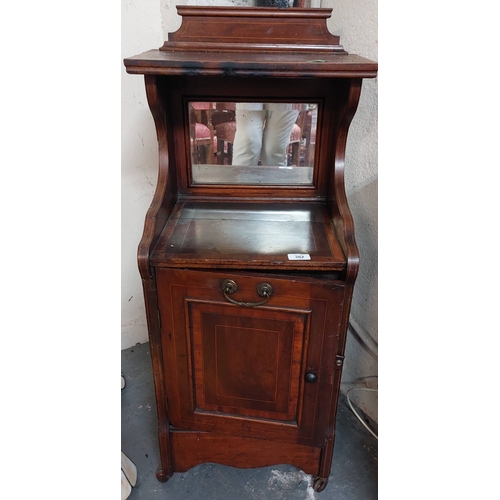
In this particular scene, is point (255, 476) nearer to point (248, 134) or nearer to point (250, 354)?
point (250, 354)

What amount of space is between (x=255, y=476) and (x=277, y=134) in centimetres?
105

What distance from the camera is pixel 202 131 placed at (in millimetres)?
1163

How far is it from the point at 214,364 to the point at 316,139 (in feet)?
2.21

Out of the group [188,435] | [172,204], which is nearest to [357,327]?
[188,435]

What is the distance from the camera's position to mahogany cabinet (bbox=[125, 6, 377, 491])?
3.12 ft

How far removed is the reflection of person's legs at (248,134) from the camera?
3.75ft

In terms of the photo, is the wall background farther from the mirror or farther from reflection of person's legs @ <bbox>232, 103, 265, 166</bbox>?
reflection of person's legs @ <bbox>232, 103, 265, 166</bbox>

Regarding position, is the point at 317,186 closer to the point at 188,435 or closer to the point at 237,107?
the point at 237,107

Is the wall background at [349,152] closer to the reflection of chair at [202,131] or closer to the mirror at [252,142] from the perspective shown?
the mirror at [252,142]

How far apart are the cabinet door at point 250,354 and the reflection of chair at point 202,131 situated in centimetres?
39

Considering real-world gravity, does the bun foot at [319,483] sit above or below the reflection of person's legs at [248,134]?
below

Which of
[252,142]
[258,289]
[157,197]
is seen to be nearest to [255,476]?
[258,289]

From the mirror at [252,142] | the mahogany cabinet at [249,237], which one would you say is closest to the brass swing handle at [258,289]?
the mahogany cabinet at [249,237]

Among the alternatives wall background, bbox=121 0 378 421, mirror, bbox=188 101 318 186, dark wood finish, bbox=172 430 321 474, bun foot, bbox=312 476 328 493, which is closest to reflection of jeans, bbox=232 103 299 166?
mirror, bbox=188 101 318 186
